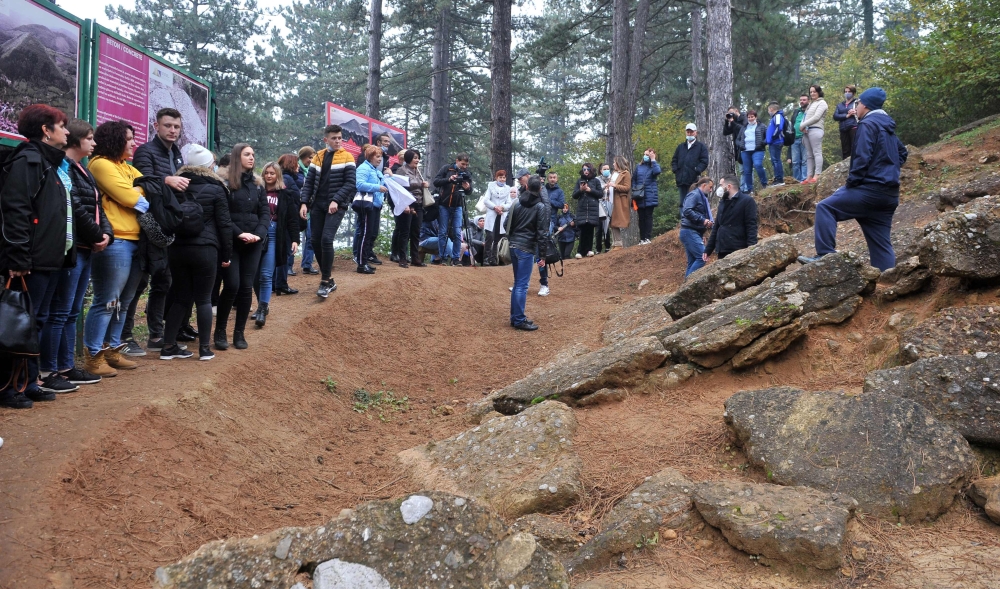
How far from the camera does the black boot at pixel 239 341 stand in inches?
284

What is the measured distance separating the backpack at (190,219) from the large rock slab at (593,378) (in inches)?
127

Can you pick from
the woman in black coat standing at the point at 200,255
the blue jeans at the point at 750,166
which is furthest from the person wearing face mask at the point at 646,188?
the woman in black coat standing at the point at 200,255

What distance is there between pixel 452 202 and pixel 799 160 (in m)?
7.26

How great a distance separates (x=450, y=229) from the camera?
14.4 meters

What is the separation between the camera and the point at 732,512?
3826 mm

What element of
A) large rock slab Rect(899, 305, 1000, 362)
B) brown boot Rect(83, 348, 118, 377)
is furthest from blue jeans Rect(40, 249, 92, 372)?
large rock slab Rect(899, 305, 1000, 362)

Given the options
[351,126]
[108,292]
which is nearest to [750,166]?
[351,126]

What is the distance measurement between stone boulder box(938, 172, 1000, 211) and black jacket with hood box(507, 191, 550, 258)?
5078mm

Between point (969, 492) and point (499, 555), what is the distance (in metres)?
2.99

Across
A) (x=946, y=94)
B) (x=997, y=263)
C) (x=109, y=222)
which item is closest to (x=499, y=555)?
(x=109, y=222)

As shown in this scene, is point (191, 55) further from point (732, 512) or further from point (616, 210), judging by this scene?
point (732, 512)

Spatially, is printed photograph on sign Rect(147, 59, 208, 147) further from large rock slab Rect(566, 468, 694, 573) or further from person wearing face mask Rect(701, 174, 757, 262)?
person wearing face mask Rect(701, 174, 757, 262)

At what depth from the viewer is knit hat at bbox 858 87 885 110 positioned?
7078 mm

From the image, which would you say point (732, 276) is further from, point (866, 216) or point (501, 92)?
point (501, 92)
